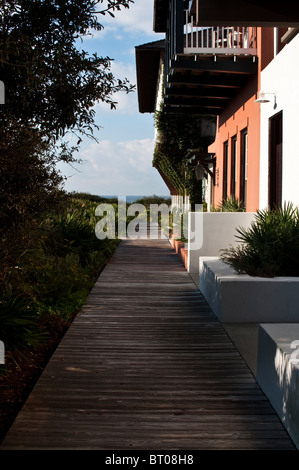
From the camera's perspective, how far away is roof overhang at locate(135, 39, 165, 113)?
20781mm

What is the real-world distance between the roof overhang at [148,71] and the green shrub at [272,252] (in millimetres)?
14714

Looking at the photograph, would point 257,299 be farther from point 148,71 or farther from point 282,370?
point 148,71

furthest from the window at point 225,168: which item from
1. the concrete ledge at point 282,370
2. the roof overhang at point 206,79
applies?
the concrete ledge at point 282,370

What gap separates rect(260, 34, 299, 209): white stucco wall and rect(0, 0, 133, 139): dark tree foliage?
4067 millimetres

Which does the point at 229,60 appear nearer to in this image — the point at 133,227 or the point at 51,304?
the point at 51,304

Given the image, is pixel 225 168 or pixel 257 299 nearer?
pixel 257 299

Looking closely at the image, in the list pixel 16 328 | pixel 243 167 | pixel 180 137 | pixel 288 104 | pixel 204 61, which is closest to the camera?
pixel 16 328

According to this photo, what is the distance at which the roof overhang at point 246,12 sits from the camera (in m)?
4.79

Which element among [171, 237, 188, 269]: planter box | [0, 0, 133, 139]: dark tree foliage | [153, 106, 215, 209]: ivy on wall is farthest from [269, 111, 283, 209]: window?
[153, 106, 215, 209]: ivy on wall

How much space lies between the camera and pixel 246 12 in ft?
15.9

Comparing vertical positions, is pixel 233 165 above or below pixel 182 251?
above

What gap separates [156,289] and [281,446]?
5.51 meters

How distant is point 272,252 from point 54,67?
4053mm

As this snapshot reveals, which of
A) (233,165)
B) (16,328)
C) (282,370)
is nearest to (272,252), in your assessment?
(282,370)
